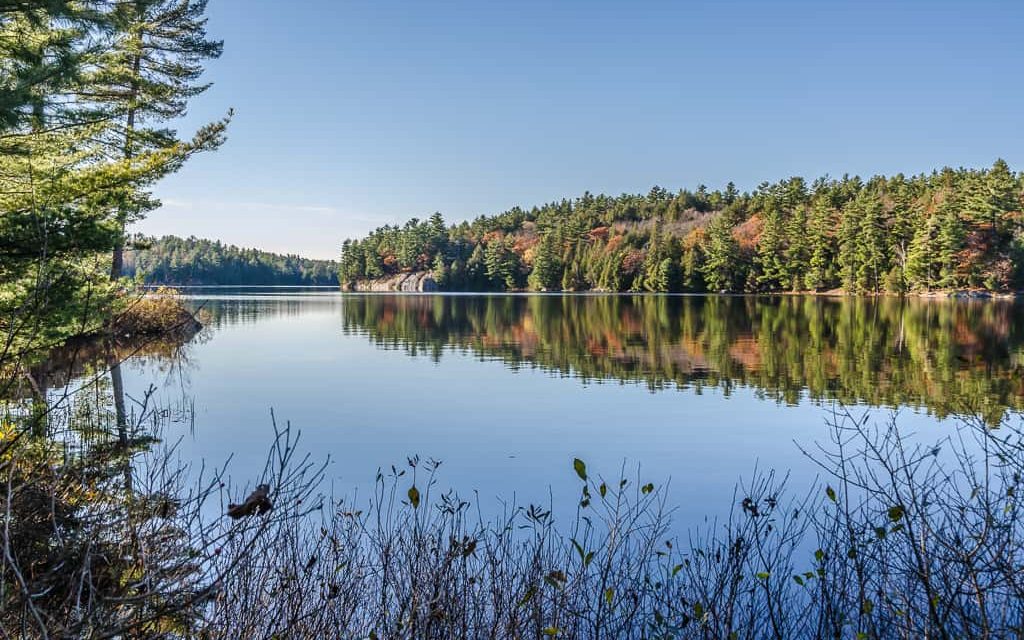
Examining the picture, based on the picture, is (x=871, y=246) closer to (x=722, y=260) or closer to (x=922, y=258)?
(x=922, y=258)

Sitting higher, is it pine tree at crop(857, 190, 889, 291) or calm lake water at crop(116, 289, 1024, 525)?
pine tree at crop(857, 190, 889, 291)

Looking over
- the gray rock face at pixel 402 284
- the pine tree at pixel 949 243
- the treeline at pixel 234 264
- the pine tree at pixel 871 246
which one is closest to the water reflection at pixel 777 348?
the pine tree at pixel 949 243

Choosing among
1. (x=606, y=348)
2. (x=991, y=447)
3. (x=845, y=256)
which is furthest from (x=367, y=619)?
(x=845, y=256)

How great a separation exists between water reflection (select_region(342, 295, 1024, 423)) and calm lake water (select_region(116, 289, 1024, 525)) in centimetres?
11

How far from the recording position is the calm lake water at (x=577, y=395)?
36.2 feet

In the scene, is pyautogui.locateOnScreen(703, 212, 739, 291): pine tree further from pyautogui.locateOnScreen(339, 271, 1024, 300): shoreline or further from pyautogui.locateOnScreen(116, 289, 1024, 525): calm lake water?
pyautogui.locateOnScreen(116, 289, 1024, 525): calm lake water

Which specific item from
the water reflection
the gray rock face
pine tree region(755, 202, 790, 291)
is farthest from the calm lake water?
the gray rock face

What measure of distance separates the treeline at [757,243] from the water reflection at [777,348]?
26.9 meters

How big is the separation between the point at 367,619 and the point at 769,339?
25.5 meters

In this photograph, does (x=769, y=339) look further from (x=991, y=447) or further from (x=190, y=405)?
(x=190, y=405)

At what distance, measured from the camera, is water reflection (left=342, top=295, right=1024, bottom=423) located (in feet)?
54.3

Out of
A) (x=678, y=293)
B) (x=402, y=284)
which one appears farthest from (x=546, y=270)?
(x=402, y=284)

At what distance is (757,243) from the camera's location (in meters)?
88.1

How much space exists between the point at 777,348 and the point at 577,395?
37.3 ft
